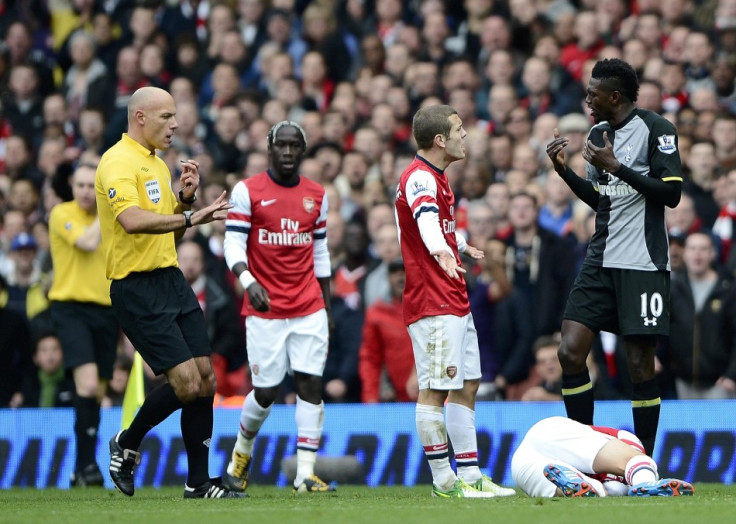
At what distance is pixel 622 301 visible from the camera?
9.31 meters

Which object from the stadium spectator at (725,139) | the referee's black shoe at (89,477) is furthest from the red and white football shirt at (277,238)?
the stadium spectator at (725,139)

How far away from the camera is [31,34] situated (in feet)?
64.7

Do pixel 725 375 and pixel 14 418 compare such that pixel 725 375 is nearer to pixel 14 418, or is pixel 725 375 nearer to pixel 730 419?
pixel 730 419

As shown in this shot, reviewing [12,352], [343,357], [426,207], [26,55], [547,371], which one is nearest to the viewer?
[426,207]

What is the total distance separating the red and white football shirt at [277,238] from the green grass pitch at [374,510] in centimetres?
158

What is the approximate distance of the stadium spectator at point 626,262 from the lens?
9.25m

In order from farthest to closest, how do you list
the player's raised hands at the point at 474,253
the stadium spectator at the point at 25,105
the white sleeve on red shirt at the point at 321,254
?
1. the stadium spectator at the point at 25,105
2. the white sleeve on red shirt at the point at 321,254
3. the player's raised hands at the point at 474,253

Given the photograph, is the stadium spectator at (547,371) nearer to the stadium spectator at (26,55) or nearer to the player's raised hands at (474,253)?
the player's raised hands at (474,253)

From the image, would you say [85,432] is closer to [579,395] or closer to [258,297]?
[258,297]

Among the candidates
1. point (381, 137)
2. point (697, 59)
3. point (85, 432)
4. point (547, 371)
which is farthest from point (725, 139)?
point (85, 432)

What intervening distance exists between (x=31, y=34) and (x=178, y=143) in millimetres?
4079

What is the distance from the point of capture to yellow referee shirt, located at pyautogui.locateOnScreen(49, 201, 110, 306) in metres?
11.6

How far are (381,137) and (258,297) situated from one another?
6481 mm

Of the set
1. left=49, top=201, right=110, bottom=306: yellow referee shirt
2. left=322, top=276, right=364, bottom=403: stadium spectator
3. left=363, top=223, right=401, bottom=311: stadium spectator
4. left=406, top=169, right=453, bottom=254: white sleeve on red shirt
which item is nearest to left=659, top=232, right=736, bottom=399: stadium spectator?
left=363, top=223, right=401, bottom=311: stadium spectator
